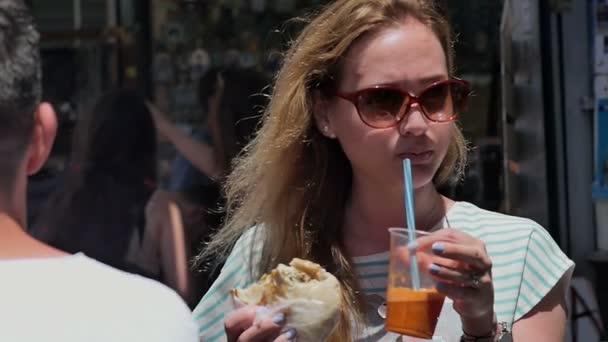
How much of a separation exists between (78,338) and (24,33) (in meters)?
0.44

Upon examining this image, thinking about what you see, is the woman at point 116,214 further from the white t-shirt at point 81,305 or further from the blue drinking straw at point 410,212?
the white t-shirt at point 81,305

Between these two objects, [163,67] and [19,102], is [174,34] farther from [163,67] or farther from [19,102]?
[19,102]

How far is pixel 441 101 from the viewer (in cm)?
218

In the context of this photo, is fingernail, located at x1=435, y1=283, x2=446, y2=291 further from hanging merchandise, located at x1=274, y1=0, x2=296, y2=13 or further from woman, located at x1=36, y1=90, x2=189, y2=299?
hanging merchandise, located at x1=274, y1=0, x2=296, y2=13

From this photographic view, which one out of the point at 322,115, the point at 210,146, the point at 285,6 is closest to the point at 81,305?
the point at 322,115

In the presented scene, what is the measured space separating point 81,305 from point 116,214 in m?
2.89

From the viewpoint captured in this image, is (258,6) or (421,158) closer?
(421,158)

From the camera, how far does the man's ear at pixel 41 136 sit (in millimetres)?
1576

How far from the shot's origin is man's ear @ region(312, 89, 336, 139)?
235cm

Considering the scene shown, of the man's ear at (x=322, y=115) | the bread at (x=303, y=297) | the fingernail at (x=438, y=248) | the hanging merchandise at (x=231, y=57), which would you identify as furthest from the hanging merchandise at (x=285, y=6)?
the fingernail at (x=438, y=248)

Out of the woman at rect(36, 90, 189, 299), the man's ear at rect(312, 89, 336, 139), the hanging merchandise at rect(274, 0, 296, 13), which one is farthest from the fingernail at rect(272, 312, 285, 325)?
the hanging merchandise at rect(274, 0, 296, 13)

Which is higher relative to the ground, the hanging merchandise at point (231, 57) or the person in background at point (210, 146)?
the hanging merchandise at point (231, 57)

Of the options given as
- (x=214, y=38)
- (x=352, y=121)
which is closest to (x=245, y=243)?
(x=352, y=121)

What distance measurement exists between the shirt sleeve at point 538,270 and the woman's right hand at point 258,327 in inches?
19.5
